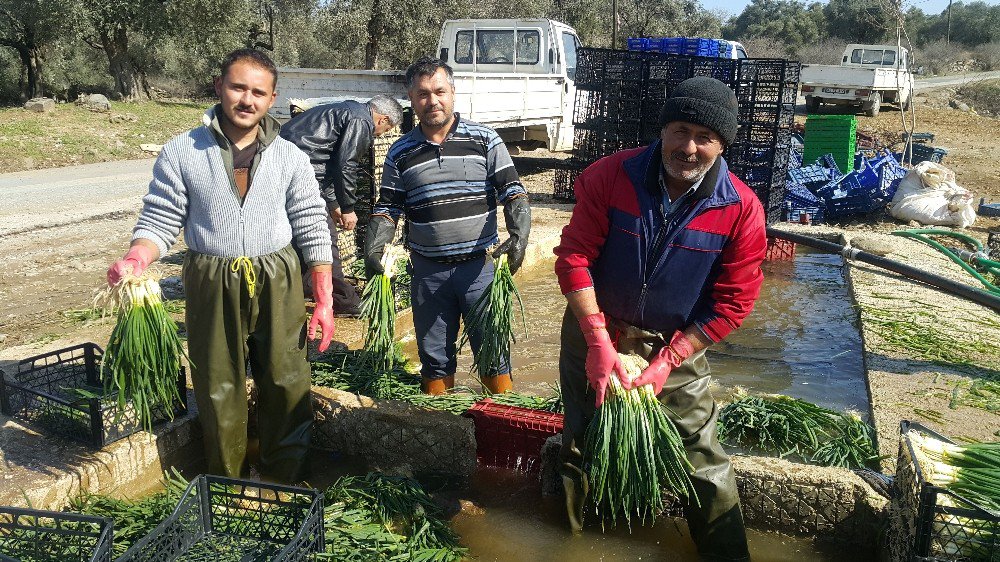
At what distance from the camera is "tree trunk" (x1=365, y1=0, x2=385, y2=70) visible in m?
21.1

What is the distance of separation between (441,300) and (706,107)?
193 centimetres

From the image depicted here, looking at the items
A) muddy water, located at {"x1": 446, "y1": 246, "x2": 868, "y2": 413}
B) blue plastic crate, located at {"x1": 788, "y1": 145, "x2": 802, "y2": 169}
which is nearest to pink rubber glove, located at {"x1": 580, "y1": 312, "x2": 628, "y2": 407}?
muddy water, located at {"x1": 446, "y1": 246, "x2": 868, "y2": 413}

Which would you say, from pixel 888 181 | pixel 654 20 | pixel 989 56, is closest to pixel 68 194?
pixel 888 181

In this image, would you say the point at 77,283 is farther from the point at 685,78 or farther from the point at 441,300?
the point at 685,78

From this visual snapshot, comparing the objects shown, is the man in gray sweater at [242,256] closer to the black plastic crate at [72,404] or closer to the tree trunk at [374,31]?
the black plastic crate at [72,404]

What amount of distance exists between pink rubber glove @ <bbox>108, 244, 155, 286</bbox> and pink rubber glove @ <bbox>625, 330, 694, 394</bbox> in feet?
6.37

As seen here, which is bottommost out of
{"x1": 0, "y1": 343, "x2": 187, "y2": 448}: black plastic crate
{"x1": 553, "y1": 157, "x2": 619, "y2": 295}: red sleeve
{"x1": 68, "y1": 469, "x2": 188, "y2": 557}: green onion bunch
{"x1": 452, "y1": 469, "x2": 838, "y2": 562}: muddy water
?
{"x1": 452, "y1": 469, "x2": 838, "y2": 562}: muddy water

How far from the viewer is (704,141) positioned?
2590 millimetres

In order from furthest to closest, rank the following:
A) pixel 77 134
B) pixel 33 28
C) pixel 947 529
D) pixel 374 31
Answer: pixel 374 31 → pixel 33 28 → pixel 77 134 → pixel 947 529

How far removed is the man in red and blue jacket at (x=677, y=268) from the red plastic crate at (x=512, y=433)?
692mm

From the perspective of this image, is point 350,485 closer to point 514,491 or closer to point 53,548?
point 514,491

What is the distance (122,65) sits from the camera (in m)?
22.7

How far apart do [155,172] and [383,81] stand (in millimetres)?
6981

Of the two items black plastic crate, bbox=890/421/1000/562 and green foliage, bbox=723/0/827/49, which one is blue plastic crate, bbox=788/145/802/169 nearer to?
black plastic crate, bbox=890/421/1000/562
